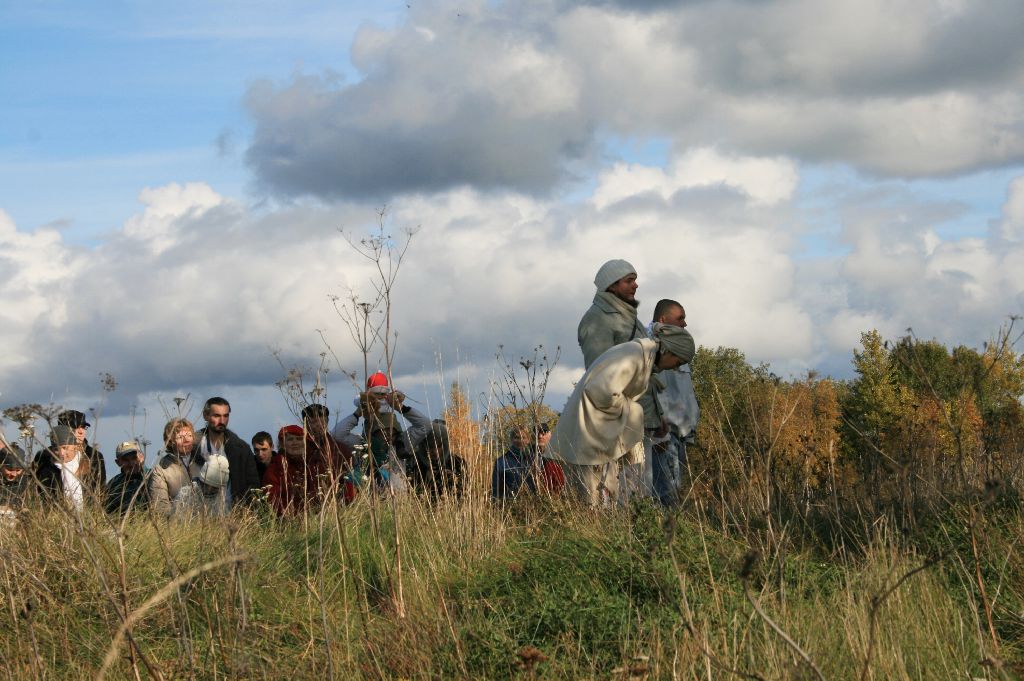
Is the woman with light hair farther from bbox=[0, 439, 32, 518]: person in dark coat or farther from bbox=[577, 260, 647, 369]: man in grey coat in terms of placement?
bbox=[577, 260, 647, 369]: man in grey coat

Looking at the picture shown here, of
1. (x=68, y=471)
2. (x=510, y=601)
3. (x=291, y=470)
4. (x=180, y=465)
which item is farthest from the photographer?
(x=291, y=470)

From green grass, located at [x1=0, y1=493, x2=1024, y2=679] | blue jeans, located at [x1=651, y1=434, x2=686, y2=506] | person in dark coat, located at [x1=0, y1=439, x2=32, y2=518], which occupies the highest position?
person in dark coat, located at [x1=0, y1=439, x2=32, y2=518]

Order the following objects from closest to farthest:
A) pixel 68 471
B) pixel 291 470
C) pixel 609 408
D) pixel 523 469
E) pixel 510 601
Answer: pixel 68 471 → pixel 510 601 → pixel 609 408 → pixel 523 469 → pixel 291 470

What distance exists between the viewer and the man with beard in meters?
8.82

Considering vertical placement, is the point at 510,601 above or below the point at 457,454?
below

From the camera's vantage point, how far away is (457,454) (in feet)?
26.4

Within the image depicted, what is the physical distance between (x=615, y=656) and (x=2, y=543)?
340cm

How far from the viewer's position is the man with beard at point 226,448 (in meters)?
8.82

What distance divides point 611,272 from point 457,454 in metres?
1.73

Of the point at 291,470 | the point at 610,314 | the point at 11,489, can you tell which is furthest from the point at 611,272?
the point at 11,489

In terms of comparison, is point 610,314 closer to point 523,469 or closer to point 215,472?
point 523,469

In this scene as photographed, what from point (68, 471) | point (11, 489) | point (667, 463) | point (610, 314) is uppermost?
point (610, 314)

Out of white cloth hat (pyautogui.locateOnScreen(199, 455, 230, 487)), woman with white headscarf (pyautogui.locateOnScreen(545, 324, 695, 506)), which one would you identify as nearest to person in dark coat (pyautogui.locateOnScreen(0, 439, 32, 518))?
white cloth hat (pyautogui.locateOnScreen(199, 455, 230, 487))

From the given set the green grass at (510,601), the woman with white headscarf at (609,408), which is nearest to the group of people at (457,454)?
the woman with white headscarf at (609,408)
